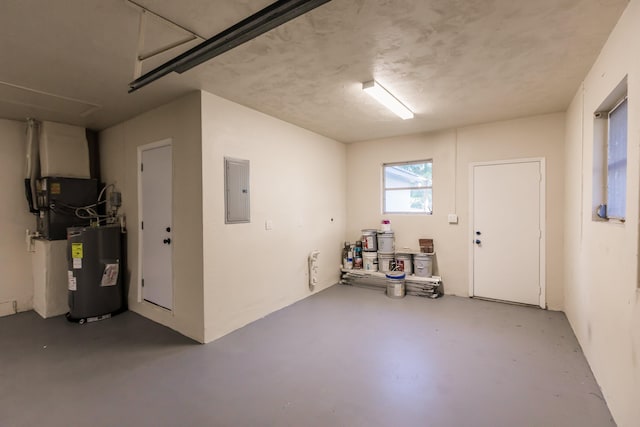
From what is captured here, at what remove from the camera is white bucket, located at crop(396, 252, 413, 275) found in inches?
185

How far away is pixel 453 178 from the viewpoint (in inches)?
180

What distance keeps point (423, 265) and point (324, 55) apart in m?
3.49

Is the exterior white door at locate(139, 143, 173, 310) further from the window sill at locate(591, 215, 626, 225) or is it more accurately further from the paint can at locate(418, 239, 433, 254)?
the window sill at locate(591, 215, 626, 225)

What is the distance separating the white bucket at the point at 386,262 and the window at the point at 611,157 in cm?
276

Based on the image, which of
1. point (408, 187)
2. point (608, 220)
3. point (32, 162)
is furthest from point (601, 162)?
point (32, 162)

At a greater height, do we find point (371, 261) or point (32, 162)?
point (32, 162)

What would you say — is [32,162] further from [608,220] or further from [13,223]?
[608,220]

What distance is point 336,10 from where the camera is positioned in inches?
70.2

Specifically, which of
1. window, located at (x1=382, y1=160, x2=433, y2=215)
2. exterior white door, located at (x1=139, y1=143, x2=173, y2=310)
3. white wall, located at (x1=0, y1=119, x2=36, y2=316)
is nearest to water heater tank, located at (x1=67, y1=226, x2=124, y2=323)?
exterior white door, located at (x1=139, y1=143, x2=173, y2=310)

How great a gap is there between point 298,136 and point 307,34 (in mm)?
2325

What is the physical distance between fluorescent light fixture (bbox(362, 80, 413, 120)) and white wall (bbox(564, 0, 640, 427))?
1686 mm

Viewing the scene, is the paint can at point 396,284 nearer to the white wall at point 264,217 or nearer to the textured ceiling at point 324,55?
the white wall at point 264,217

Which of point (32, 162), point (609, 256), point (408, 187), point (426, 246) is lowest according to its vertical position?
point (426, 246)

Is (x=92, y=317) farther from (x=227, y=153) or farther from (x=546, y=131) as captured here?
(x=546, y=131)
